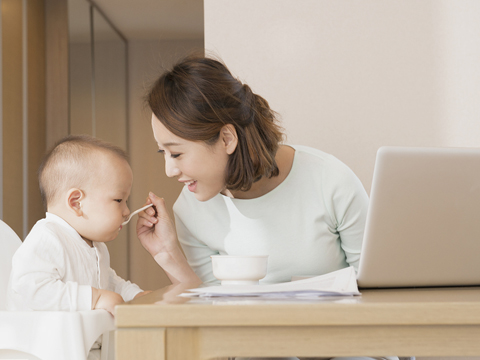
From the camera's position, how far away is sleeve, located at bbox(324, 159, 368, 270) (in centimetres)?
129

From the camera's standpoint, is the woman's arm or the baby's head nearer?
the baby's head

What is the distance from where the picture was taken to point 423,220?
71cm

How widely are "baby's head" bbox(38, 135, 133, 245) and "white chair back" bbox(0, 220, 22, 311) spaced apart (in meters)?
0.12

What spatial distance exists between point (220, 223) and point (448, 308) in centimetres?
96

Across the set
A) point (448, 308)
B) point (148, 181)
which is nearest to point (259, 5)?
point (448, 308)

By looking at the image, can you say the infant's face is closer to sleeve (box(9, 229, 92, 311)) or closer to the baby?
the baby

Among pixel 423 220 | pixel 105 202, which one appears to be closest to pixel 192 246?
pixel 105 202

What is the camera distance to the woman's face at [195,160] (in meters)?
1.25

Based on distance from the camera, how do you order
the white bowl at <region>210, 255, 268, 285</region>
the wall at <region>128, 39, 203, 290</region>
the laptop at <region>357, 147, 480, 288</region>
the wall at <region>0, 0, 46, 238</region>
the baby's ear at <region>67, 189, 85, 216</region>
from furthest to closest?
the wall at <region>128, 39, 203, 290</region>
the wall at <region>0, 0, 46, 238</region>
the baby's ear at <region>67, 189, 85, 216</region>
the white bowl at <region>210, 255, 268, 285</region>
the laptop at <region>357, 147, 480, 288</region>

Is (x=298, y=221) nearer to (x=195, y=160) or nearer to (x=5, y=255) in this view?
(x=195, y=160)

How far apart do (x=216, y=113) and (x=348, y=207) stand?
0.42 metres

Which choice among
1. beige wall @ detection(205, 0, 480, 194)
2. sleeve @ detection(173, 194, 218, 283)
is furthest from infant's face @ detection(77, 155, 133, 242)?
beige wall @ detection(205, 0, 480, 194)

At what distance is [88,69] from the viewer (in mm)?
3711

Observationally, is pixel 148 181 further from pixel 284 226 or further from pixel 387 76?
pixel 284 226
